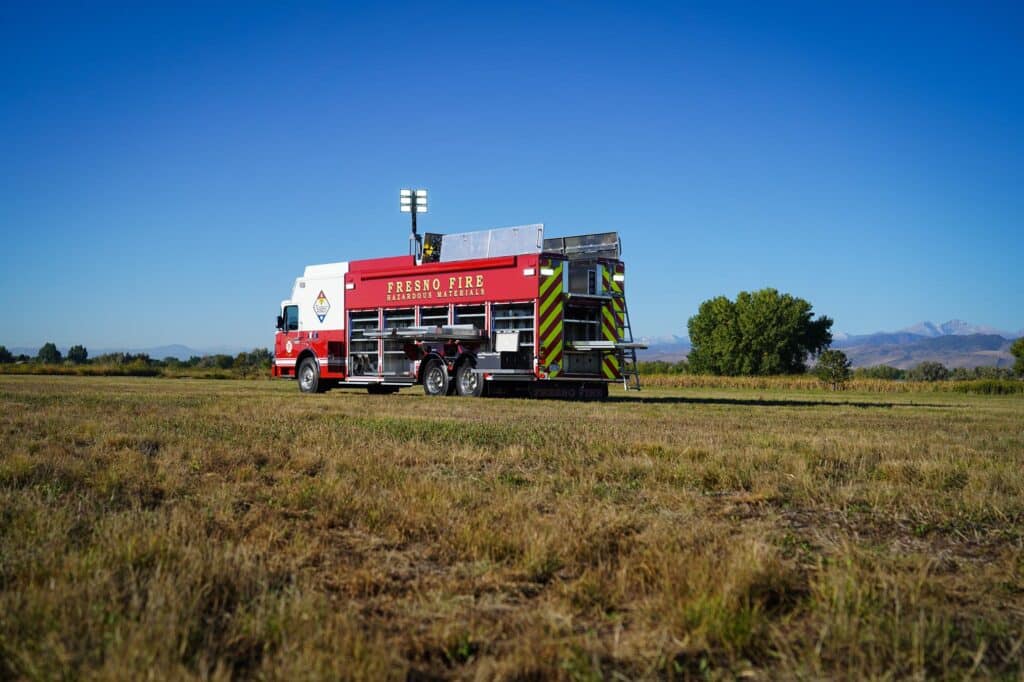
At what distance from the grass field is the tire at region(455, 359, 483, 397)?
1171 cm

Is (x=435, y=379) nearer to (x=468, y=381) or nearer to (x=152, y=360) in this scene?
(x=468, y=381)

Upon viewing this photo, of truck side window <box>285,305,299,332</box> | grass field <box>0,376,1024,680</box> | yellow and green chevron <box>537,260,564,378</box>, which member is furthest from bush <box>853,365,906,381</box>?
grass field <box>0,376,1024,680</box>

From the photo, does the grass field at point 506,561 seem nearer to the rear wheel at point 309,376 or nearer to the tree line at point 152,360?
the rear wheel at point 309,376

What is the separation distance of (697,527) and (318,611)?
2629mm

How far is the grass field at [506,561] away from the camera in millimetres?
3312

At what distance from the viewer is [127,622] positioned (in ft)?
11.0

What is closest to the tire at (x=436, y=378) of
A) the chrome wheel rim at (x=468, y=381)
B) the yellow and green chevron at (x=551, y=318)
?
the chrome wheel rim at (x=468, y=381)

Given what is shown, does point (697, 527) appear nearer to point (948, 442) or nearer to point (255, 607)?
point (255, 607)

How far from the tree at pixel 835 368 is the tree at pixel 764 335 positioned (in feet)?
193

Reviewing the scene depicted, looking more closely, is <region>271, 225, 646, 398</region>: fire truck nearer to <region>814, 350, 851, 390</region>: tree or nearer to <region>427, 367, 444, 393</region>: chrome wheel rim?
<region>427, 367, 444, 393</region>: chrome wheel rim

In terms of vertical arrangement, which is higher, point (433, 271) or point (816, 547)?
point (433, 271)

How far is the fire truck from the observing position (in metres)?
20.4

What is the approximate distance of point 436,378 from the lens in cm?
2245

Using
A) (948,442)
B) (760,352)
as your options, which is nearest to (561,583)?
(948,442)
